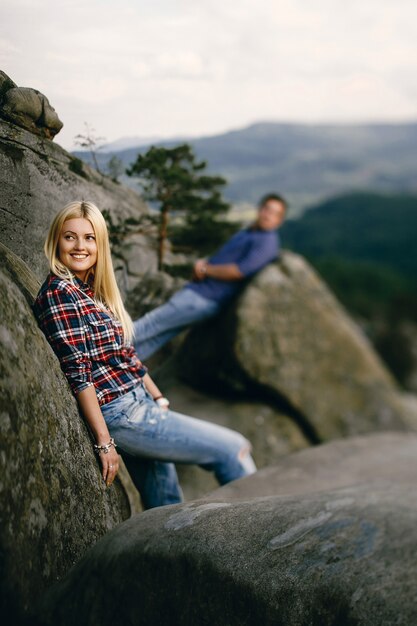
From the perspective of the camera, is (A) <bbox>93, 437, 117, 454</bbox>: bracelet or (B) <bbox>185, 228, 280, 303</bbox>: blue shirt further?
(B) <bbox>185, 228, 280, 303</bbox>: blue shirt

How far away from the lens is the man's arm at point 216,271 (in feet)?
20.5

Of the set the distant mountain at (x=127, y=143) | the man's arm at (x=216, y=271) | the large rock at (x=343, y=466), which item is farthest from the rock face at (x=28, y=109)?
the large rock at (x=343, y=466)

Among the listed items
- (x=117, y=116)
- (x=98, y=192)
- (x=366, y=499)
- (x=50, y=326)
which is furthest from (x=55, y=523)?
(x=117, y=116)

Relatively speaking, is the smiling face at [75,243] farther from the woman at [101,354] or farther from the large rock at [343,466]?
the large rock at [343,466]

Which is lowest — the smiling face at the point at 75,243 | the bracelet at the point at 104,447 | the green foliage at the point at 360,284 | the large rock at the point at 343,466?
the green foliage at the point at 360,284

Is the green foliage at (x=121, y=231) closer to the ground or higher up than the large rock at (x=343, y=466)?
higher up

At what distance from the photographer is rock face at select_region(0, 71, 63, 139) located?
369 cm

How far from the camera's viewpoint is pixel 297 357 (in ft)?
23.8

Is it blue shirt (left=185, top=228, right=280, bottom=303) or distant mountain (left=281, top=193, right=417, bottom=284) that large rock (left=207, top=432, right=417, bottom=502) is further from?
distant mountain (left=281, top=193, right=417, bottom=284)

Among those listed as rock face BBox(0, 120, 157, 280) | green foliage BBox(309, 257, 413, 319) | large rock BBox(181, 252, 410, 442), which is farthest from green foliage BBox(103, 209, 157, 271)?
green foliage BBox(309, 257, 413, 319)

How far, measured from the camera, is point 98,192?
4.52m

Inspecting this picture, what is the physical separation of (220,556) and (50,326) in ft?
5.04

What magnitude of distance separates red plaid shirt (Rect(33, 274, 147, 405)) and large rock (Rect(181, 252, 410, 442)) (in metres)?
3.47

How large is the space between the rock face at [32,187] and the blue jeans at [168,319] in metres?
1.62
